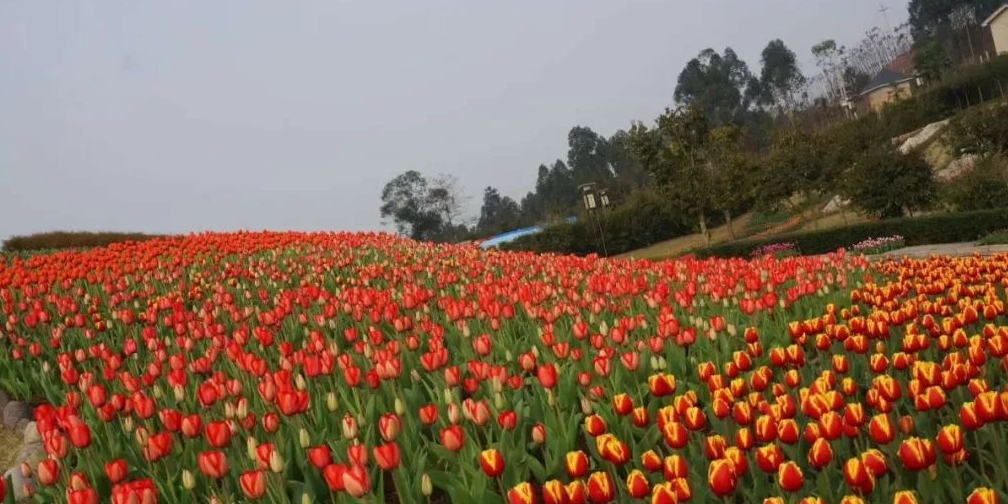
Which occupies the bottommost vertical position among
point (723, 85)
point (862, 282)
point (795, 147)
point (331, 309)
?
point (862, 282)

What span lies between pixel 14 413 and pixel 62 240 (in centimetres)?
1914

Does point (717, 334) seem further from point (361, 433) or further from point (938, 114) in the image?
point (938, 114)

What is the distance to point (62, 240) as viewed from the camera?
935 inches

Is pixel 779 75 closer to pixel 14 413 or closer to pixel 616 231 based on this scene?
pixel 616 231

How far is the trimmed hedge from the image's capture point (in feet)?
Result: 64.8

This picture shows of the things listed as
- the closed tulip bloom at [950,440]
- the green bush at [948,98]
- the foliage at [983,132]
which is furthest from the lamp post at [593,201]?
the closed tulip bloom at [950,440]

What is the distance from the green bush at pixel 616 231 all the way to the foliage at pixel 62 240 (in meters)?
21.1

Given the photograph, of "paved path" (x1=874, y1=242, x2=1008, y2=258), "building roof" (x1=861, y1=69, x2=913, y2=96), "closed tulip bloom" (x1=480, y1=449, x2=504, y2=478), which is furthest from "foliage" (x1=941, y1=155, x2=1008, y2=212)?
"building roof" (x1=861, y1=69, x2=913, y2=96)

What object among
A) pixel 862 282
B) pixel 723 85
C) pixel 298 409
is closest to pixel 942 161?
pixel 862 282

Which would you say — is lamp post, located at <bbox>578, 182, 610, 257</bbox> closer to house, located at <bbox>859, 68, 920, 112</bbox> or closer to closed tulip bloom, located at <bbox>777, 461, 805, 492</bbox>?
closed tulip bloom, located at <bbox>777, 461, 805, 492</bbox>

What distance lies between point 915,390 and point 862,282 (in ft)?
16.6

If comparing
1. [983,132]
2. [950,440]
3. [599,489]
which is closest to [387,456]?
[599,489]

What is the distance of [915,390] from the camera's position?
3658 millimetres

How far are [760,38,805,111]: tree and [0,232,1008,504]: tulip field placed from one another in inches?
3971
